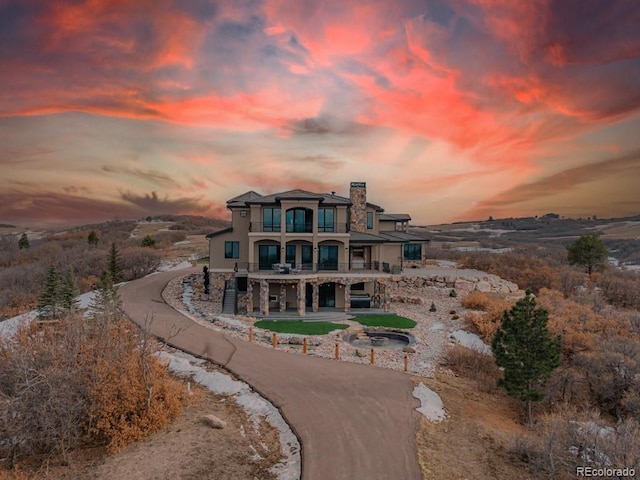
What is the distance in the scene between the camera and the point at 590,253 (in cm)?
3691

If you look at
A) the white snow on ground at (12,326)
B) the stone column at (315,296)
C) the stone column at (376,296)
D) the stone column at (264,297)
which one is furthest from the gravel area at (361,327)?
the white snow on ground at (12,326)

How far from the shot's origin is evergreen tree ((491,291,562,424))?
12.3 m

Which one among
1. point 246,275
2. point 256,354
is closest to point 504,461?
point 256,354

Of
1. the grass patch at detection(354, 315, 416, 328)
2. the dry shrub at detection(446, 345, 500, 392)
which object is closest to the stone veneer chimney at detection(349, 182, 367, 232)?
the grass patch at detection(354, 315, 416, 328)

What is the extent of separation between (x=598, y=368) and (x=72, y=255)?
4850 cm

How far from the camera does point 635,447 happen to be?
26.6 feet

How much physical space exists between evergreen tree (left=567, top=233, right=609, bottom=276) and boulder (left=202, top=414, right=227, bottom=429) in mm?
40559

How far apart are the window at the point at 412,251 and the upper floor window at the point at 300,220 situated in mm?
16107

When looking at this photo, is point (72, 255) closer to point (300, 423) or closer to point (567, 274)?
point (300, 423)

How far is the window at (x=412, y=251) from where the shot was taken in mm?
38656

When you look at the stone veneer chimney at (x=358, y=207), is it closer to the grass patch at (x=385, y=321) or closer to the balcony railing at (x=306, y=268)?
the balcony railing at (x=306, y=268)

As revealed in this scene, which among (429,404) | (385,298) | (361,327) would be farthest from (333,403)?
(385,298)

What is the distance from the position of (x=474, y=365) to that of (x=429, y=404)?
5.86m

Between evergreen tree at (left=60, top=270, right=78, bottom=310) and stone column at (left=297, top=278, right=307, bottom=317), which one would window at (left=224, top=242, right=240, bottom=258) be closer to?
stone column at (left=297, top=278, right=307, bottom=317)
